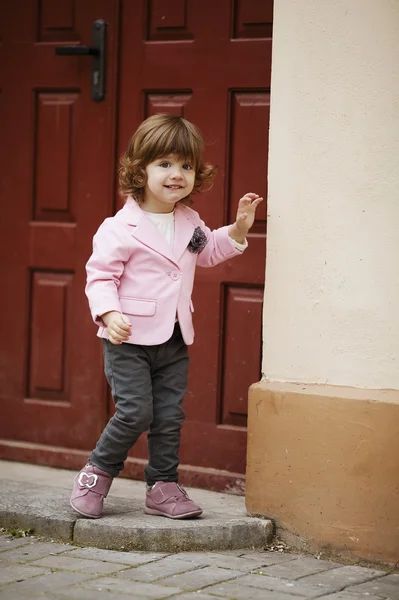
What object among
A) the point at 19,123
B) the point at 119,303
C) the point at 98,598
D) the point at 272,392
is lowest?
the point at 98,598

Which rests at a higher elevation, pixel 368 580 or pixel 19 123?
pixel 19 123

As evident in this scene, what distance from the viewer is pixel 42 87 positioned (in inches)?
214

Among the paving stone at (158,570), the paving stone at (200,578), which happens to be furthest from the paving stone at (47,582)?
the paving stone at (200,578)

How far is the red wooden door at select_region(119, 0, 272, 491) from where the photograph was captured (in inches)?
195

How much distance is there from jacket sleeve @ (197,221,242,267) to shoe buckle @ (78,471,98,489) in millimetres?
954

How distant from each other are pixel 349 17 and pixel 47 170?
184 cm

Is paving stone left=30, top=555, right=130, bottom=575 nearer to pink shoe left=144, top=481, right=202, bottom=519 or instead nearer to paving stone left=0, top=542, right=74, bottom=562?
paving stone left=0, top=542, right=74, bottom=562

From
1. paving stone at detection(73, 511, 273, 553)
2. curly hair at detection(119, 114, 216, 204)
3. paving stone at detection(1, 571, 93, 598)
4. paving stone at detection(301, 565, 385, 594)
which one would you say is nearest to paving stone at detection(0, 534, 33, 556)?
paving stone at detection(73, 511, 273, 553)

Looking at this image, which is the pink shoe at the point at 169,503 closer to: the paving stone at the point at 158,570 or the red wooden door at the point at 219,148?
the paving stone at the point at 158,570

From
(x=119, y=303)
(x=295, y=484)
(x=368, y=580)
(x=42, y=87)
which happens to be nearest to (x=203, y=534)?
(x=295, y=484)

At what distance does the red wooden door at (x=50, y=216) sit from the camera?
5.36m

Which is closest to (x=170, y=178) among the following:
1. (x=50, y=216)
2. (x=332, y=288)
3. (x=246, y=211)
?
(x=246, y=211)

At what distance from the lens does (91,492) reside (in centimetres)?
443

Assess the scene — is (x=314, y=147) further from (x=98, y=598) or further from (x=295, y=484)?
(x=98, y=598)
